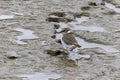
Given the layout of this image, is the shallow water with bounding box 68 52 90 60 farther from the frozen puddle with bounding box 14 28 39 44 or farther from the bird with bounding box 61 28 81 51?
the frozen puddle with bounding box 14 28 39 44

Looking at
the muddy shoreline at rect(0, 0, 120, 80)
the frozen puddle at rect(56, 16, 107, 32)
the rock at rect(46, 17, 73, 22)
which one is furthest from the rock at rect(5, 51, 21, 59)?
the rock at rect(46, 17, 73, 22)

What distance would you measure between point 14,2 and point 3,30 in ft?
8.79

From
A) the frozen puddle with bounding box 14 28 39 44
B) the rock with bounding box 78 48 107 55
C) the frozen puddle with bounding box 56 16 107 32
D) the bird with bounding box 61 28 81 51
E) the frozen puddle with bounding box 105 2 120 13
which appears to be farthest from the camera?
the frozen puddle with bounding box 105 2 120 13

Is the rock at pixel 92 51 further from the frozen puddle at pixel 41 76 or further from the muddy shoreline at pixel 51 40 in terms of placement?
the frozen puddle at pixel 41 76

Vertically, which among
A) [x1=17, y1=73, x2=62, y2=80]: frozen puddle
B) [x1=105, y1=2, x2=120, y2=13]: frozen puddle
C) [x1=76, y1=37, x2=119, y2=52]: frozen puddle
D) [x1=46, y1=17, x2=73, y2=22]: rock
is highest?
[x1=46, y1=17, x2=73, y2=22]: rock

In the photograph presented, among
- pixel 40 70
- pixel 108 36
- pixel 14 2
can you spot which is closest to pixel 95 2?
pixel 14 2

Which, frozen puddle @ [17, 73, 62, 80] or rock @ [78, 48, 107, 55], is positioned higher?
frozen puddle @ [17, 73, 62, 80]

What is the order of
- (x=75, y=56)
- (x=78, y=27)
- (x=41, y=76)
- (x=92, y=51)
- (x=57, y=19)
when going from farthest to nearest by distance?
(x=57, y=19)
(x=78, y=27)
(x=92, y=51)
(x=75, y=56)
(x=41, y=76)

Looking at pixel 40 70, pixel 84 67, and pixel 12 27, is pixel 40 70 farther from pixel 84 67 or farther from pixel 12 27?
pixel 12 27

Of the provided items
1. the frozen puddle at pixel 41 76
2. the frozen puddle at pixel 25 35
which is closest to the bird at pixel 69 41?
the frozen puddle at pixel 41 76

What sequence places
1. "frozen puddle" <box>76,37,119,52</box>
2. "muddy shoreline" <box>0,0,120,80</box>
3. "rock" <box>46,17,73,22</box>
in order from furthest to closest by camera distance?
"rock" <box>46,17,73,22</box> → "frozen puddle" <box>76,37,119,52</box> → "muddy shoreline" <box>0,0,120,80</box>

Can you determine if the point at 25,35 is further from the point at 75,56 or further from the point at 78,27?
the point at 75,56

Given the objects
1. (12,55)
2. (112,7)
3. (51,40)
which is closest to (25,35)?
(51,40)

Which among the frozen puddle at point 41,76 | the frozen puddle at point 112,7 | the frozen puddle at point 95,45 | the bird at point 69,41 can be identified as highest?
the bird at point 69,41
